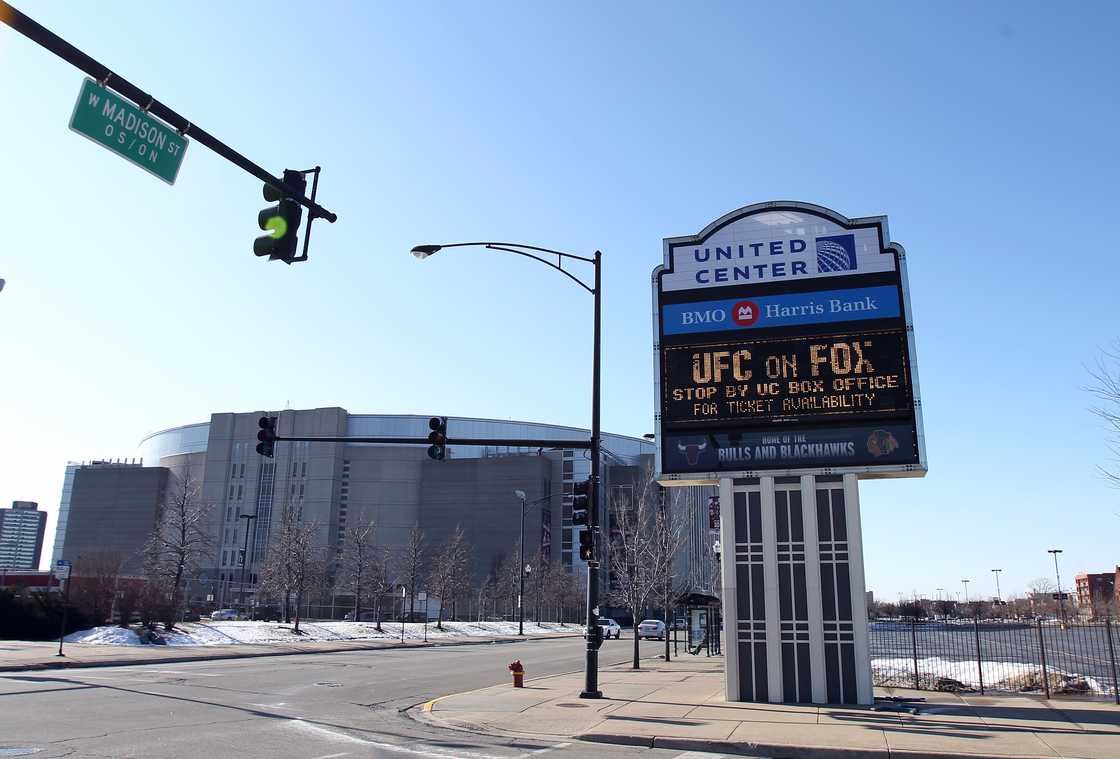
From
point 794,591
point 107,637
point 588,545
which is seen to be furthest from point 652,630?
point 588,545

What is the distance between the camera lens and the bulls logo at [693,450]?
19.4 m

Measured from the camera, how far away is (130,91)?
907cm

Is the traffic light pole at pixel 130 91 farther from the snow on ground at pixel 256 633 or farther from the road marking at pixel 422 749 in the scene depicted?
the snow on ground at pixel 256 633

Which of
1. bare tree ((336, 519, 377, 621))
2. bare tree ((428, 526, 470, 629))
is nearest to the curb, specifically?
bare tree ((428, 526, 470, 629))

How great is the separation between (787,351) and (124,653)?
25641 millimetres

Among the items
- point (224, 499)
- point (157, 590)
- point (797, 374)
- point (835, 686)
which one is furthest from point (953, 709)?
point (224, 499)

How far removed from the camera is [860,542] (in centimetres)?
1862

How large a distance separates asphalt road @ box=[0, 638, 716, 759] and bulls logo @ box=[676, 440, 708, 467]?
295 inches

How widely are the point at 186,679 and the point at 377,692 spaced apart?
518 cm

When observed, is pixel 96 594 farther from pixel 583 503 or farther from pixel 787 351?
pixel 787 351

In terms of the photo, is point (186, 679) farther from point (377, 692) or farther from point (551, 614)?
point (551, 614)

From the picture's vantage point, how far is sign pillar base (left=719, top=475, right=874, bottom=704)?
18281 millimetres

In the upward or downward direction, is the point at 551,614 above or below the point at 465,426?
below

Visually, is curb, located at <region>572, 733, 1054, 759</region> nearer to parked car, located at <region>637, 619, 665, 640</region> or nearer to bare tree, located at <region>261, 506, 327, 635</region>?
bare tree, located at <region>261, 506, 327, 635</region>
